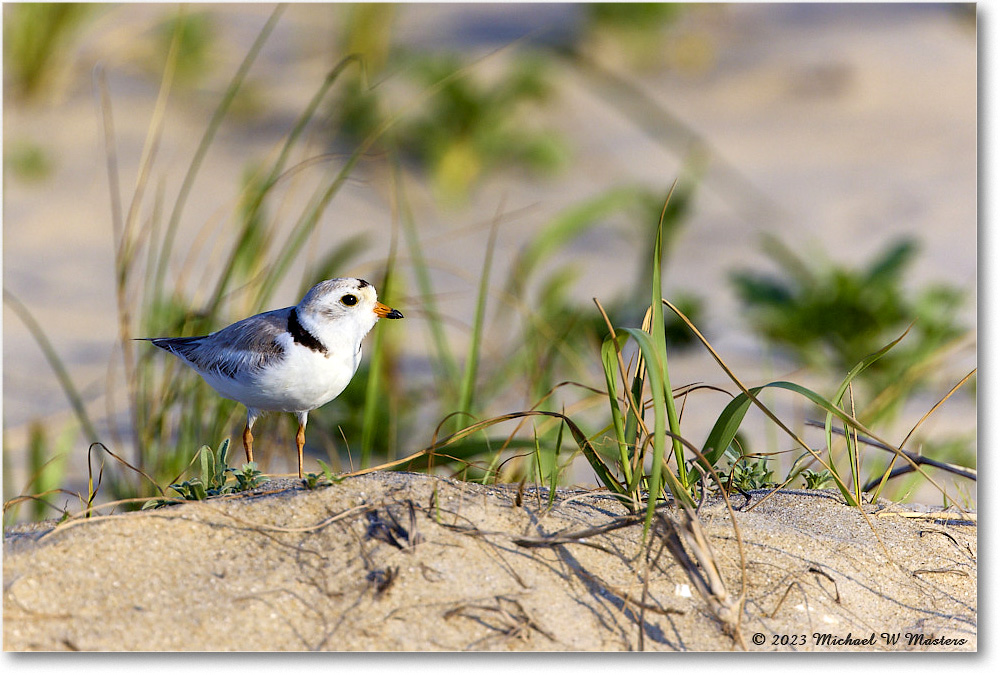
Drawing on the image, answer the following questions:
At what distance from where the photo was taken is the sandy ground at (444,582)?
1628mm

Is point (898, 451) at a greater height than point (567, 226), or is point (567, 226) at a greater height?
point (567, 226)

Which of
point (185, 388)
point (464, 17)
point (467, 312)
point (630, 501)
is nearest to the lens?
point (630, 501)

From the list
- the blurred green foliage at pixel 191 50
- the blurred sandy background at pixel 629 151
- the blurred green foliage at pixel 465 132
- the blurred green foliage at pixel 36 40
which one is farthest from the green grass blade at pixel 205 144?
the blurred green foliage at pixel 191 50

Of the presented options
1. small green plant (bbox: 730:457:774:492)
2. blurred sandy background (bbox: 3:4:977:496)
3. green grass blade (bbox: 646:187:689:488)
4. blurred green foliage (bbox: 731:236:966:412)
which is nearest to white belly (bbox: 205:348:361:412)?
green grass blade (bbox: 646:187:689:488)

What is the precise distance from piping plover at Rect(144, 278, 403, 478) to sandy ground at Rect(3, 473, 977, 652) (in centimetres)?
21

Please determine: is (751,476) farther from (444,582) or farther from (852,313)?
(852,313)

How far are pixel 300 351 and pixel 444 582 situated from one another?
595 millimetres

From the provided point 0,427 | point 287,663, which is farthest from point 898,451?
point 0,427

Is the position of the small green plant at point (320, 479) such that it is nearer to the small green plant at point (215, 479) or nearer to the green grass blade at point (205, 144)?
the small green plant at point (215, 479)

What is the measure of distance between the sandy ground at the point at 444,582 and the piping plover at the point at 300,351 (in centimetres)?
21

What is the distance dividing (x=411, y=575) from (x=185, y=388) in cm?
128

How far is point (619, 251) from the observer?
21.9 feet

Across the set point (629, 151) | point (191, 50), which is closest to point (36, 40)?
point (191, 50)

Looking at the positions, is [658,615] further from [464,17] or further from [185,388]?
[464,17]
